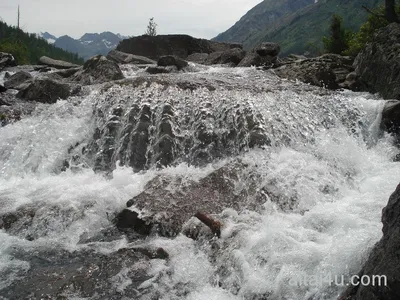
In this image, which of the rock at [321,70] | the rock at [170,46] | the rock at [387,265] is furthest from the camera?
the rock at [170,46]

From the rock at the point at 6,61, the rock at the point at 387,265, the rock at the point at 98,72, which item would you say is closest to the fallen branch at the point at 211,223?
the rock at the point at 387,265

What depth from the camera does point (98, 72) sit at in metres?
15.2

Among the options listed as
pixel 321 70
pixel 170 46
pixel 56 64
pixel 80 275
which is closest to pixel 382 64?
pixel 321 70

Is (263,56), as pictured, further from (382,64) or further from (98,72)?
(98,72)

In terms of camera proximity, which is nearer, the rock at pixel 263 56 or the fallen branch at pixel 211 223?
the fallen branch at pixel 211 223

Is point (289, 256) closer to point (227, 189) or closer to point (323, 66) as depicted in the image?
point (227, 189)

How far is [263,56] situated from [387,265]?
1646 cm

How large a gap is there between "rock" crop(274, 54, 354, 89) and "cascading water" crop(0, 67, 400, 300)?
3.73ft

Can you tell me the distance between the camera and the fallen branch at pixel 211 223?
6.14m

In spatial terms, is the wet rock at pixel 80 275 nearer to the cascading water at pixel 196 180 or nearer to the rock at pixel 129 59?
the cascading water at pixel 196 180

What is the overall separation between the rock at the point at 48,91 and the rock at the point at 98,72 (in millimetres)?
1769

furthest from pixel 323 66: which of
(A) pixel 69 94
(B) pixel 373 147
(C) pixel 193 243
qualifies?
(C) pixel 193 243

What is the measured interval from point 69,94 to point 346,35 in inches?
861

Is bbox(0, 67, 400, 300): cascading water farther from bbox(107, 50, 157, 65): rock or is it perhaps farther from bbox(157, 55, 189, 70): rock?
bbox(107, 50, 157, 65): rock
